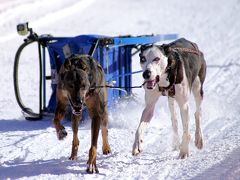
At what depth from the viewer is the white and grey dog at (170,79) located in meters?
4.52

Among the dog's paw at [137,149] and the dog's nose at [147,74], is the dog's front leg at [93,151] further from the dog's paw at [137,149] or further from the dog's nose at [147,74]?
the dog's nose at [147,74]

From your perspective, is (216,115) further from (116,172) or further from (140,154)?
(116,172)

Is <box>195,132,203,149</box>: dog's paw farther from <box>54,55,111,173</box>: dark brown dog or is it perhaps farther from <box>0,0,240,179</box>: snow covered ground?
<box>54,55,111,173</box>: dark brown dog

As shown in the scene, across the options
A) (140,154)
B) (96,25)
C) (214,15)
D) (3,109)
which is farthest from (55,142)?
(214,15)

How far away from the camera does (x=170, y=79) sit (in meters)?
4.71

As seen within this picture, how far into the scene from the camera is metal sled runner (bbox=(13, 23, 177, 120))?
6.42 metres

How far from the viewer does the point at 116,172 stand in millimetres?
4457

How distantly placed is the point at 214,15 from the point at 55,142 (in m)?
12.5

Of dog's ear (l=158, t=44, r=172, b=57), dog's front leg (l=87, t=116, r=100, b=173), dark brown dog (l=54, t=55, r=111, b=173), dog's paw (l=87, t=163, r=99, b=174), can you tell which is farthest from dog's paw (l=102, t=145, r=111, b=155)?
dog's ear (l=158, t=44, r=172, b=57)

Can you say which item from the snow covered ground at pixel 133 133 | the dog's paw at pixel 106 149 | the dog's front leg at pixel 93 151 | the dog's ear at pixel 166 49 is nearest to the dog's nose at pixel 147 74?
the dog's ear at pixel 166 49

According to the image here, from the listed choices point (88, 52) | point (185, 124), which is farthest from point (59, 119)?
point (88, 52)

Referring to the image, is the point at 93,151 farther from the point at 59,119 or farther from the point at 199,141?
the point at 199,141

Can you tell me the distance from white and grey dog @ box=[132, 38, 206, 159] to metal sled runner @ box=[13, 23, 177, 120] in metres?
1.28

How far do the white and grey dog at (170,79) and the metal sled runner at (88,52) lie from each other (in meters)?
1.28
